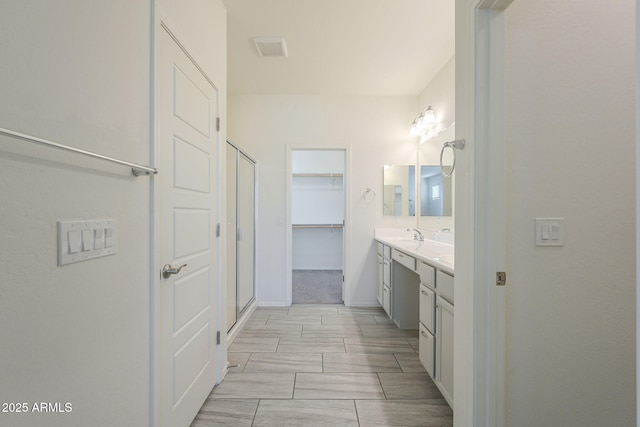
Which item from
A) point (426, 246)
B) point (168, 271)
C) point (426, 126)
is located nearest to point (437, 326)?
point (426, 246)

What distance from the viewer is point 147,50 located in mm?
1100

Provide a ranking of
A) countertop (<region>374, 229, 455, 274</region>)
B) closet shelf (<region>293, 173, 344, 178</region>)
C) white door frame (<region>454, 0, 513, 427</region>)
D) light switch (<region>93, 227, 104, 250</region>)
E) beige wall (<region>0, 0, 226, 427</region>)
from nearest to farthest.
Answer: beige wall (<region>0, 0, 226, 427</region>), light switch (<region>93, 227, 104, 250</region>), white door frame (<region>454, 0, 513, 427</region>), countertop (<region>374, 229, 455, 274</region>), closet shelf (<region>293, 173, 344, 178</region>)

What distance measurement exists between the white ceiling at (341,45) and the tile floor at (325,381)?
2.57 m

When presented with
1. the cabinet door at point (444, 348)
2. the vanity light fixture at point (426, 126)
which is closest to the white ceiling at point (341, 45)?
the vanity light fixture at point (426, 126)

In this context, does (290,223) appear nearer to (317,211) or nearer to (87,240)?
(317,211)

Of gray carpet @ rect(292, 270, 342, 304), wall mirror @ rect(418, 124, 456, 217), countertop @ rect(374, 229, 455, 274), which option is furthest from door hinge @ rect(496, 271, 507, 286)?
gray carpet @ rect(292, 270, 342, 304)

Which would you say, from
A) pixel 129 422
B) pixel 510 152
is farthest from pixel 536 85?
pixel 129 422

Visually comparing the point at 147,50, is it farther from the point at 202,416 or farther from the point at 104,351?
the point at 202,416

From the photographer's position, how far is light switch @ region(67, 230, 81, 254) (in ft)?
2.47

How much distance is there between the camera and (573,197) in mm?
1112

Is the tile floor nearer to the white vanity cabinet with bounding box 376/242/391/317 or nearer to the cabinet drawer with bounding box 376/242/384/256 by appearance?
the white vanity cabinet with bounding box 376/242/391/317

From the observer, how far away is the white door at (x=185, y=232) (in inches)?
48.5

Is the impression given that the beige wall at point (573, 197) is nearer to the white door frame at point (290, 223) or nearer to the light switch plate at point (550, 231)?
the light switch plate at point (550, 231)

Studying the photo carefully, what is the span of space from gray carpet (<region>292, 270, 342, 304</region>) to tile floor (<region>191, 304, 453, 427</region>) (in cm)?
84
